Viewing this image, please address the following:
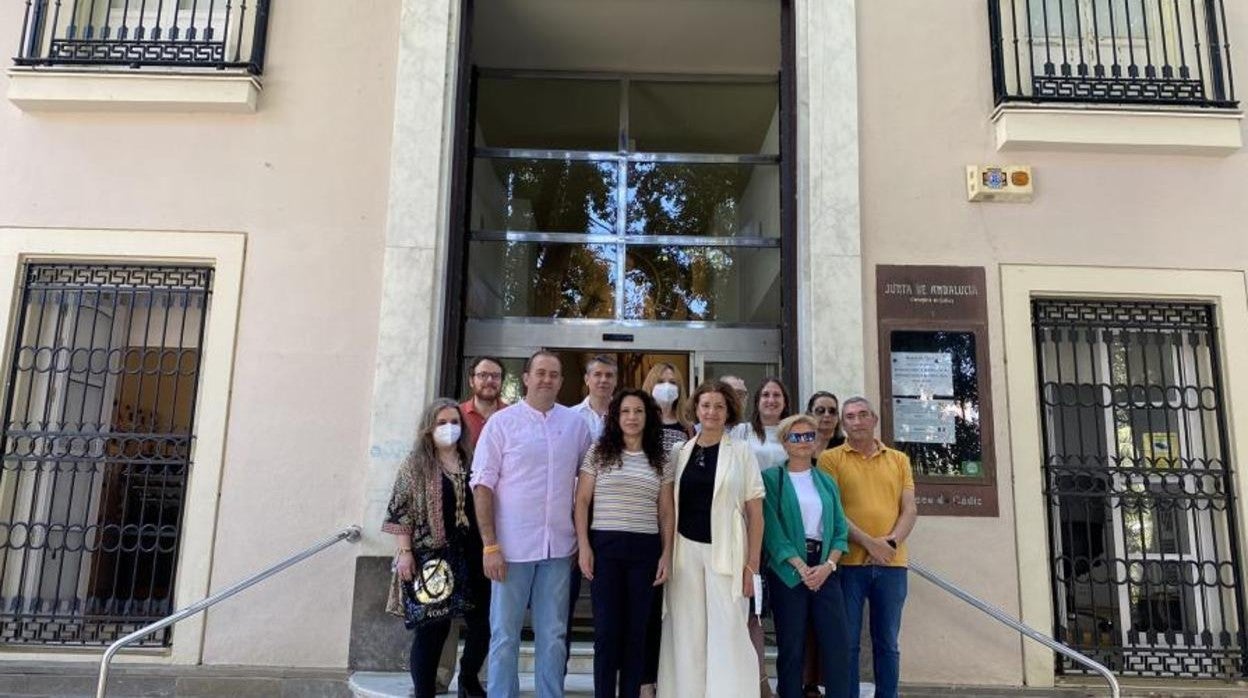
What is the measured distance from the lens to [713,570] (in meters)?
4.16

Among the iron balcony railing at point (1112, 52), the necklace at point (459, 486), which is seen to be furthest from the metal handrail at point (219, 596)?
the iron balcony railing at point (1112, 52)

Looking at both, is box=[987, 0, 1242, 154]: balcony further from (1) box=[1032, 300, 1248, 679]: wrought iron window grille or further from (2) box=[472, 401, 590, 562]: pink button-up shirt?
(2) box=[472, 401, 590, 562]: pink button-up shirt

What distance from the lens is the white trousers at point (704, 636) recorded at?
4.12 metres

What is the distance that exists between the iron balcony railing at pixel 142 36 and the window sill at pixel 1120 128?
542 cm

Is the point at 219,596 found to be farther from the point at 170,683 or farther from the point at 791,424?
the point at 791,424

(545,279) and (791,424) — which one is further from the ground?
(545,279)

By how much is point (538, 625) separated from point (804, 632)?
1.31 metres

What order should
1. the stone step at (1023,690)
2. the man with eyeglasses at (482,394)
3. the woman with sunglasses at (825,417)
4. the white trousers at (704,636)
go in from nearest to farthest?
the white trousers at (704,636)
the man with eyeglasses at (482,394)
the woman with sunglasses at (825,417)
the stone step at (1023,690)

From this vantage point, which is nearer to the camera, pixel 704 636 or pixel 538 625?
pixel 704 636

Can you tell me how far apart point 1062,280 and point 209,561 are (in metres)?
6.07

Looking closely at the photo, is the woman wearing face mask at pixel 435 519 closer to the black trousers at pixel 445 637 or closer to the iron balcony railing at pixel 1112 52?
the black trousers at pixel 445 637

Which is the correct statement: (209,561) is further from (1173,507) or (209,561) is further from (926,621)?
(1173,507)

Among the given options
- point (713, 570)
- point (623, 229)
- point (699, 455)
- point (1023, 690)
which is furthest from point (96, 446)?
point (1023, 690)

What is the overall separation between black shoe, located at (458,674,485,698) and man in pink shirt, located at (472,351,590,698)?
36 cm
